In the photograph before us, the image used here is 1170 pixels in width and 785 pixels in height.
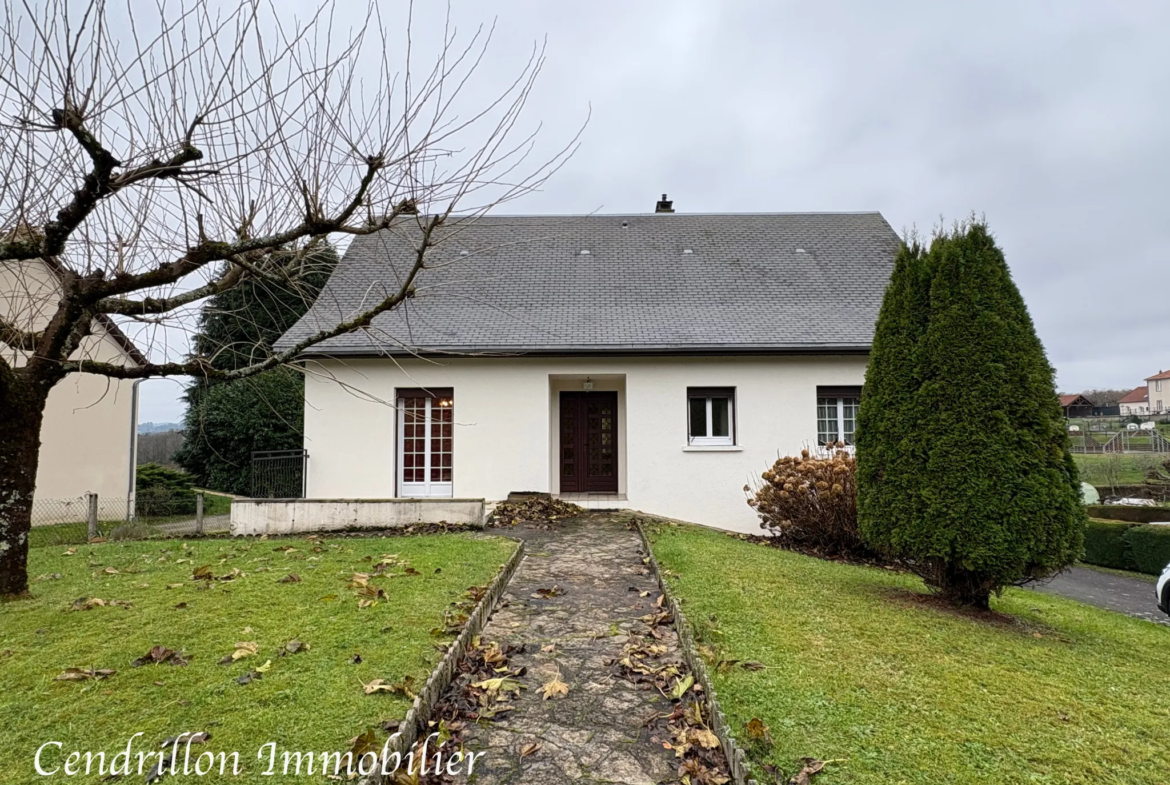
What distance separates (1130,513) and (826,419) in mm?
9405

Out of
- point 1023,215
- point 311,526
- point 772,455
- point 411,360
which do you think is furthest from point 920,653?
point 1023,215

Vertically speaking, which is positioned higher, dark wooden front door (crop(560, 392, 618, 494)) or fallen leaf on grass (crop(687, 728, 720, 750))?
dark wooden front door (crop(560, 392, 618, 494))

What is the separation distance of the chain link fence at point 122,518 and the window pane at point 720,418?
8.99 m

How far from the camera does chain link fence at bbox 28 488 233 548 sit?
29.6 ft

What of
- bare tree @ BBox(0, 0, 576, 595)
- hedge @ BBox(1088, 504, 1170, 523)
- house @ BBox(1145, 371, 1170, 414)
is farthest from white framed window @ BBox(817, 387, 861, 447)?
house @ BBox(1145, 371, 1170, 414)

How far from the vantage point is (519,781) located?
2635mm

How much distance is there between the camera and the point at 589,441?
12.8 metres

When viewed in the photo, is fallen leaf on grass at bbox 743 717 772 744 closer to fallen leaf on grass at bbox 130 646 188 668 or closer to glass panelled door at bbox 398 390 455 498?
fallen leaf on grass at bbox 130 646 188 668

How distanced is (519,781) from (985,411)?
473 cm

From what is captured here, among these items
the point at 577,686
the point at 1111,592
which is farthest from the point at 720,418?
the point at 577,686

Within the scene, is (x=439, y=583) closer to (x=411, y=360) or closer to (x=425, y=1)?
(x=425, y=1)

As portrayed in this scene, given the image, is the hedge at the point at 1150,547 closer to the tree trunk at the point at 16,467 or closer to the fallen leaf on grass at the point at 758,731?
the fallen leaf on grass at the point at 758,731

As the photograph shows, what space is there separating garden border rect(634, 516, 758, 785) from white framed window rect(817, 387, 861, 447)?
284 inches

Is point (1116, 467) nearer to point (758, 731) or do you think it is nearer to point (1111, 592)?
point (1111, 592)
